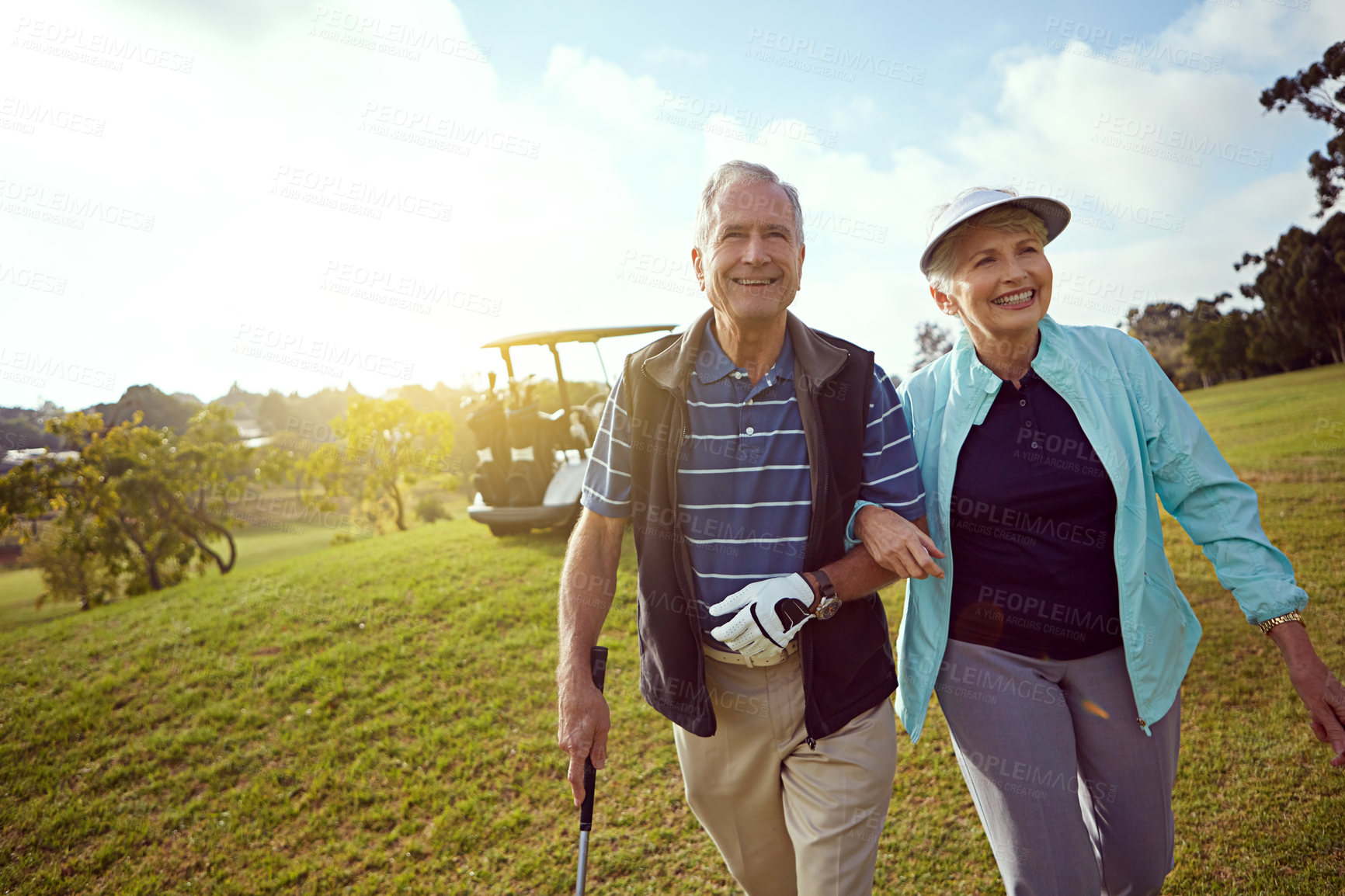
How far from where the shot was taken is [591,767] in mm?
2062

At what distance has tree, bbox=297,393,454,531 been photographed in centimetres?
1873

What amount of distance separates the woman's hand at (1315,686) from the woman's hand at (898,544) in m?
0.99

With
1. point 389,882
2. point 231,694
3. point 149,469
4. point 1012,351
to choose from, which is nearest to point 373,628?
point 231,694

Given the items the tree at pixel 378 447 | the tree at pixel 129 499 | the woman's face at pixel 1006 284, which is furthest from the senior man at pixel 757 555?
the tree at pixel 378 447

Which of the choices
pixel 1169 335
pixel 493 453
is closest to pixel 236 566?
pixel 493 453

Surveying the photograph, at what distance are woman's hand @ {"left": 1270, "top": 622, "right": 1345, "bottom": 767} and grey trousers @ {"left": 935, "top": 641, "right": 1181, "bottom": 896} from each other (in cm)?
34

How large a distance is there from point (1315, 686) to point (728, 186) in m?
2.28

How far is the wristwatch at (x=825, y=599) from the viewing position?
187 centimetres

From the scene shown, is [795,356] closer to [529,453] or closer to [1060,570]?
[1060,570]

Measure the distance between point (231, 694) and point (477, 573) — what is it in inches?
131

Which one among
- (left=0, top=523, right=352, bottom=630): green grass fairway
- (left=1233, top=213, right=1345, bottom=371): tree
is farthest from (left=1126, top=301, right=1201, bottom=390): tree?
(left=0, top=523, right=352, bottom=630): green grass fairway

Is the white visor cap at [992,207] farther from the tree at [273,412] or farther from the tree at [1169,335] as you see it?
the tree at [1169,335]

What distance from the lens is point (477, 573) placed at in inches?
352

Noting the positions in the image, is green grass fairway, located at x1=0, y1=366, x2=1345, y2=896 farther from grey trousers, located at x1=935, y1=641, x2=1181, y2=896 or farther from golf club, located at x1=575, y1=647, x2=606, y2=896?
golf club, located at x1=575, y1=647, x2=606, y2=896
